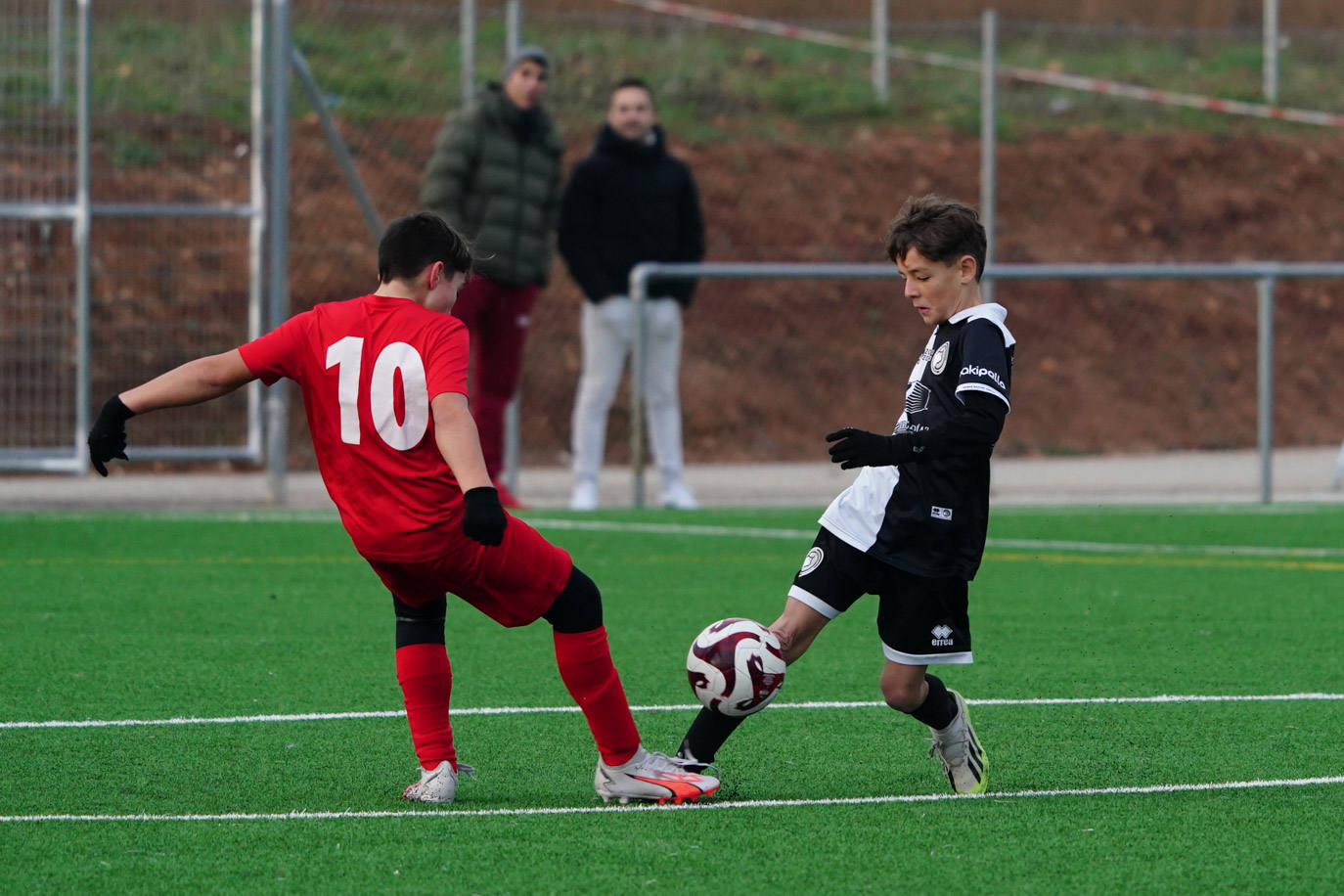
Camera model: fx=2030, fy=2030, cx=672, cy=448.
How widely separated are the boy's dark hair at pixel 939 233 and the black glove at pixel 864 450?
0.55m

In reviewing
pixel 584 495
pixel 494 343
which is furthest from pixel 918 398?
pixel 584 495

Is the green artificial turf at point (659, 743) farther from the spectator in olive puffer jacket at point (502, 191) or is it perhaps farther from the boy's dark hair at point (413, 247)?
the spectator in olive puffer jacket at point (502, 191)

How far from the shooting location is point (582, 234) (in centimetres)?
1145

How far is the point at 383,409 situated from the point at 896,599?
4.04 feet

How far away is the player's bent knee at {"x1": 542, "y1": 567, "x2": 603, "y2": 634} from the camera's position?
4473 mm

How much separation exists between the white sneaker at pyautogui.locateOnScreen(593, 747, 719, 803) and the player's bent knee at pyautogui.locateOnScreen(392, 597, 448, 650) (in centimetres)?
50

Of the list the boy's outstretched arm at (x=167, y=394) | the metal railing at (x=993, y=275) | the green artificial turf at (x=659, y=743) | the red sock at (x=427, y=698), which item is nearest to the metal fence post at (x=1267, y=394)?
the metal railing at (x=993, y=275)

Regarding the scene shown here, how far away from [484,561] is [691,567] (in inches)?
187

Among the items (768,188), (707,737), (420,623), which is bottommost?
(707,737)

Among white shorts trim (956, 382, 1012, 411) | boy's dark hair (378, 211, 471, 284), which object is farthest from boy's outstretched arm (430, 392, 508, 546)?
white shorts trim (956, 382, 1012, 411)

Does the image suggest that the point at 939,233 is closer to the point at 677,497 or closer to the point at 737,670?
the point at 737,670

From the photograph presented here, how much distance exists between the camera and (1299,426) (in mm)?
20984

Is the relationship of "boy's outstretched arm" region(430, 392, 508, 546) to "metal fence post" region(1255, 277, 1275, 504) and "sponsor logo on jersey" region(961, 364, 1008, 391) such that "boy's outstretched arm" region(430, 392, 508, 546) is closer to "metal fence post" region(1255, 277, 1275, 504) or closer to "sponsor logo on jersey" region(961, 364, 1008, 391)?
"sponsor logo on jersey" region(961, 364, 1008, 391)

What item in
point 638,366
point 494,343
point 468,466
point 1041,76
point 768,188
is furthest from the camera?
point 1041,76
